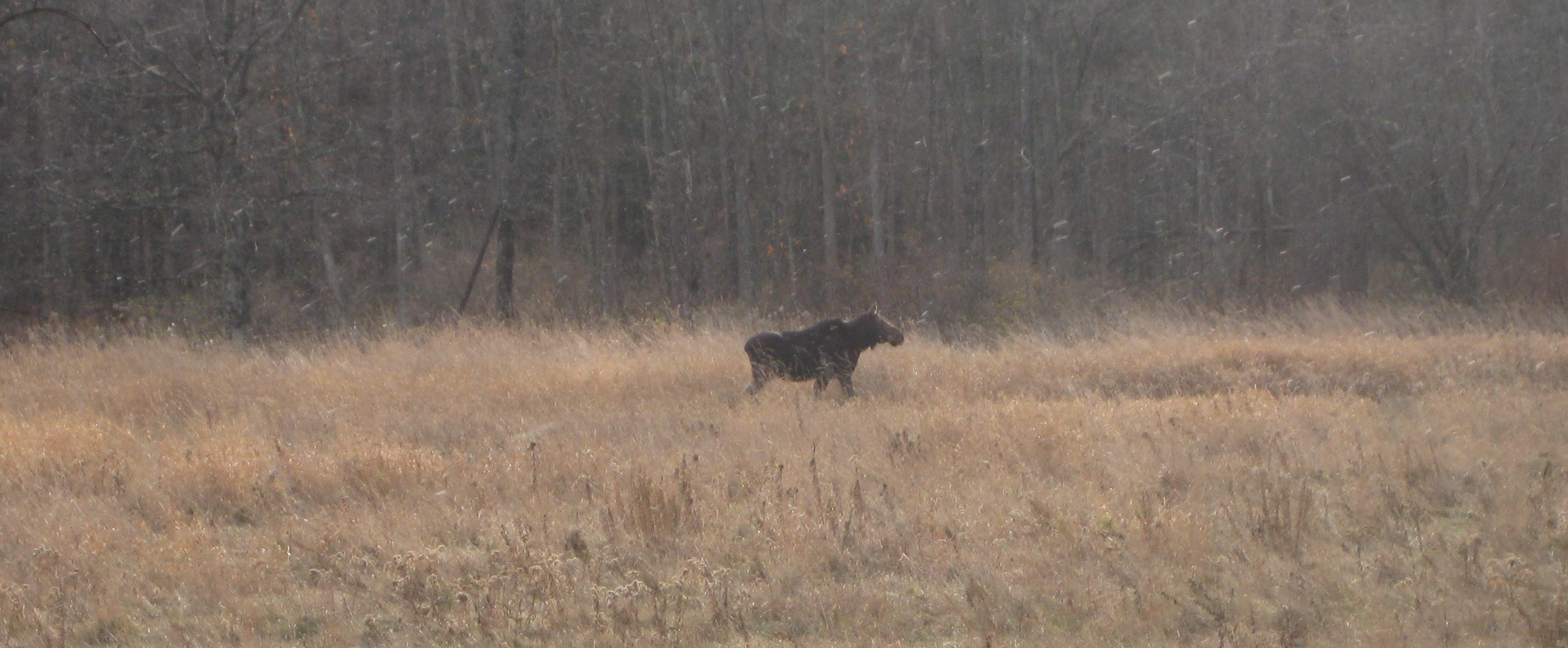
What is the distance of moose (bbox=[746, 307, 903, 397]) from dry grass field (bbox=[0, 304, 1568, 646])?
269 mm

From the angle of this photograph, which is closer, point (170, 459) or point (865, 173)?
point (170, 459)

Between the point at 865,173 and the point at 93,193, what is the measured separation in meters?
18.8

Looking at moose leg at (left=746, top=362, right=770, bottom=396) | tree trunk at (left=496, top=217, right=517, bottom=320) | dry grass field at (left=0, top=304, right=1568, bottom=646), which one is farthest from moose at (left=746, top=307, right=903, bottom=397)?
tree trunk at (left=496, top=217, right=517, bottom=320)

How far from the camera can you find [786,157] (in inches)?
1271

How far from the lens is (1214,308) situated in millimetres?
23547

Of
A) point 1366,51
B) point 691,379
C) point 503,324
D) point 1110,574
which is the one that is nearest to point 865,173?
point 1366,51

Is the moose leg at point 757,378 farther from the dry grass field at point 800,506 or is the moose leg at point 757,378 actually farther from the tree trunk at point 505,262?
the tree trunk at point 505,262

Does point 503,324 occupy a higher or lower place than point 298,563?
lower

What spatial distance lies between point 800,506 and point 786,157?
25.5m

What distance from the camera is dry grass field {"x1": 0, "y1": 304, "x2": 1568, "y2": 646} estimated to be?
18.4 ft

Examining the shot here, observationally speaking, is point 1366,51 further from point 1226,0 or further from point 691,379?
point 691,379

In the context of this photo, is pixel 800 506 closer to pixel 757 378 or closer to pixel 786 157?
pixel 757 378

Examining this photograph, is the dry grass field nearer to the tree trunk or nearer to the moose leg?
the moose leg

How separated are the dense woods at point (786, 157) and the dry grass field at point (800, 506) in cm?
968
